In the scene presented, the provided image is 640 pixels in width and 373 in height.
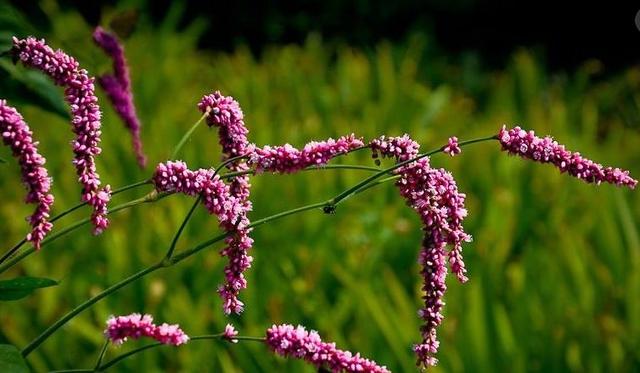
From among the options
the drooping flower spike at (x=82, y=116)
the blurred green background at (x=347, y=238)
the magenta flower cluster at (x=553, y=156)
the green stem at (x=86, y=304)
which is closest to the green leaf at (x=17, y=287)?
the green stem at (x=86, y=304)

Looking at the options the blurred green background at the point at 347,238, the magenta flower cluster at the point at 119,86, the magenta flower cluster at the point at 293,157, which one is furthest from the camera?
the blurred green background at the point at 347,238

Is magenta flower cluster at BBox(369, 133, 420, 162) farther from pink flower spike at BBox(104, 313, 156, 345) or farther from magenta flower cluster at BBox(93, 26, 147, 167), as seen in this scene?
magenta flower cluster at BBox(93, 26, 147, 167)

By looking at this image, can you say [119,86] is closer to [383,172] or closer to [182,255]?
[182,255]

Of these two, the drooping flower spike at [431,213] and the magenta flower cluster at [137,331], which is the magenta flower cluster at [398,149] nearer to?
the drooping flower spike at [431,213]

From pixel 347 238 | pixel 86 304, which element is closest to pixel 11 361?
pixel 86 304

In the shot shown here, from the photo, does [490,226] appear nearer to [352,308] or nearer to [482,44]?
[352,308]

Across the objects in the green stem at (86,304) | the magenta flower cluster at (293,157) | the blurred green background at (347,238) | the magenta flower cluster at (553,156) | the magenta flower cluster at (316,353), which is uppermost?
the blurred green background at (347,238)
